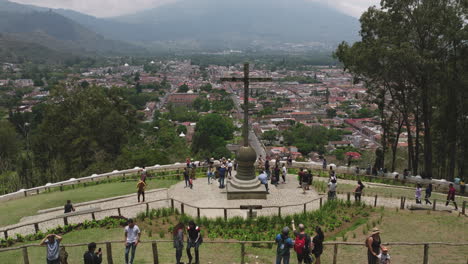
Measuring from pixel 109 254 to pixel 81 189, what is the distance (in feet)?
37.9

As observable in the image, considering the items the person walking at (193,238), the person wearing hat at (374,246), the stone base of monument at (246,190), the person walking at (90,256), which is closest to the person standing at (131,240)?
the person walking at (90,256)

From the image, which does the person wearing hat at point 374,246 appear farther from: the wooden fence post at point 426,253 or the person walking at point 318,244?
the wooden fence post at point 426,253

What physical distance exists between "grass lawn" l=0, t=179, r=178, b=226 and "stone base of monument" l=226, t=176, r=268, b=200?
4125 mm

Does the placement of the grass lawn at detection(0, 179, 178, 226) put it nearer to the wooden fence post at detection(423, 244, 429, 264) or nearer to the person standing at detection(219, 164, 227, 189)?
the person standing at detection(219, 164, 227, 189)

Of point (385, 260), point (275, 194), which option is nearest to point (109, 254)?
point (385, 260)

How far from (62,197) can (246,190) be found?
8.79 metres

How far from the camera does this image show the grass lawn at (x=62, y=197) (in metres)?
Answer: 16.0

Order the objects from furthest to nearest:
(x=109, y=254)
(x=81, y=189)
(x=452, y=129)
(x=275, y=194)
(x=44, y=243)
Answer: (x=452, y=129)
(x=81, y=189)
(x=275, y=194)
(x=109, y=254)
(x=44, y=243)

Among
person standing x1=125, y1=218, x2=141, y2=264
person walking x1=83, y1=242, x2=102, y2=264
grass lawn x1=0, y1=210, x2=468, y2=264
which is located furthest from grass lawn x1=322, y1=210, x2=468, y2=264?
person walking x1=83, y1=242, x2=102, y2=264

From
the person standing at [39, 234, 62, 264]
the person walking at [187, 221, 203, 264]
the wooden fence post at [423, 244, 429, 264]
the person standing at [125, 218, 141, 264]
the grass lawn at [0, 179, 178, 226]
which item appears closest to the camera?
the person standing at [39, 234, 62, 264]

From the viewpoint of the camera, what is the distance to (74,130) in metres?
31.6

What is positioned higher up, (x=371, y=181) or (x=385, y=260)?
(x=385, y=260)

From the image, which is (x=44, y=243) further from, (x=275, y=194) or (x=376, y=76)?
(x=376, y=76)

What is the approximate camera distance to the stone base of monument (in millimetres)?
16312
